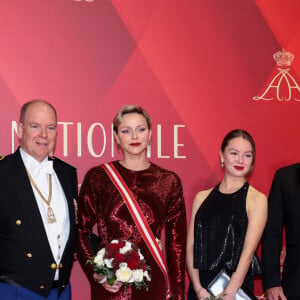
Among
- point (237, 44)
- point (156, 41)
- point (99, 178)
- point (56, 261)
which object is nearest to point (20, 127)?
point (99, 178)

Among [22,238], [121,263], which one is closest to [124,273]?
[121,263]

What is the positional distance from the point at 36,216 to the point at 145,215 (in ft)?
1.97

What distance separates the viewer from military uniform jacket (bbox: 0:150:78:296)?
321 centimetres

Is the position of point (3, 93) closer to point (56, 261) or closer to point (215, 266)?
point (56, 261)

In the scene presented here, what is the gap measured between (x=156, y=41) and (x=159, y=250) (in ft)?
5.26

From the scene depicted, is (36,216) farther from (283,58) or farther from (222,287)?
(283,58)

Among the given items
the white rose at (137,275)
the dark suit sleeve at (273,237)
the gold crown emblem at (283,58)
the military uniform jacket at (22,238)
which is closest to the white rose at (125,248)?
the white rose at (137,275)

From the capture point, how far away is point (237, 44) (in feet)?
14.7

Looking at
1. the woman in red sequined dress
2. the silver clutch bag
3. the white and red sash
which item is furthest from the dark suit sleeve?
the white and red sash

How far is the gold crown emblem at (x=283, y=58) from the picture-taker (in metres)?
4.54

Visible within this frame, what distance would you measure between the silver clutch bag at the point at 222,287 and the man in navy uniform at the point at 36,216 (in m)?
0.82

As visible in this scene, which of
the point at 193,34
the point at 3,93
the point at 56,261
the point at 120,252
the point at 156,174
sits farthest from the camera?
the point at 193,34

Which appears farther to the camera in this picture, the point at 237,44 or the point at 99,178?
the point at 237,44

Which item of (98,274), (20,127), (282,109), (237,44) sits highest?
(237,44)
